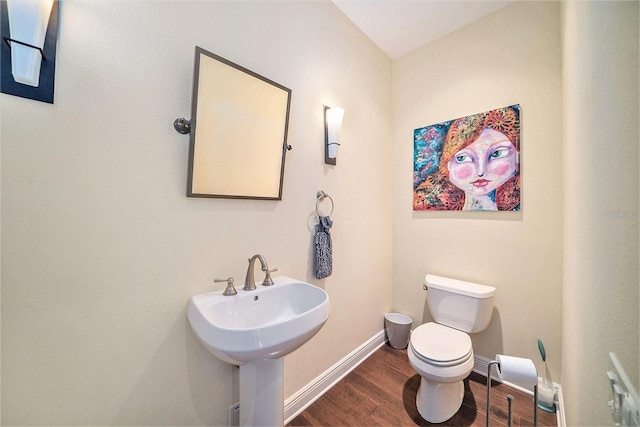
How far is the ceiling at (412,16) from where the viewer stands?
1.59m

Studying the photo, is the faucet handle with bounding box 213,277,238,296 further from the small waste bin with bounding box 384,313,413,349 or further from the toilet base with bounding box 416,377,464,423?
the small waste bin with bounding box 384,313,413,349

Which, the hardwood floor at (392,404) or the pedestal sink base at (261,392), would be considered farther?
the hardwood floor at (392,404)

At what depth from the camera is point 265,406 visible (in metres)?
Answer: 0.97

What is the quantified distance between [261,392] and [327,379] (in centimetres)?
75

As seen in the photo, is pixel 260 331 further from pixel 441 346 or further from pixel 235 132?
pixel 441 346

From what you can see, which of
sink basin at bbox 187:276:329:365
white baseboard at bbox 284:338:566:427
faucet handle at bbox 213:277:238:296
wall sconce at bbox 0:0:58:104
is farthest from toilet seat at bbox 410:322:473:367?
wall sconce at bbox 0:0:58:104

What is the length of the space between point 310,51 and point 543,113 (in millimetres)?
1546

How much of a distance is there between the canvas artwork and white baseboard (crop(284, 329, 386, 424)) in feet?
4.09

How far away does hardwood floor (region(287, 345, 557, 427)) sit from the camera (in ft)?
4.31

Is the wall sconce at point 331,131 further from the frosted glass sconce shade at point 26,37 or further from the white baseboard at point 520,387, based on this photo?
the white baseboard at point 520,387

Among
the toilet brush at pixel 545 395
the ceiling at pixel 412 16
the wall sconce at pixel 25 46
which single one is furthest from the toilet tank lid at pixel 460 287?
the wall sconce at pixel 25 46

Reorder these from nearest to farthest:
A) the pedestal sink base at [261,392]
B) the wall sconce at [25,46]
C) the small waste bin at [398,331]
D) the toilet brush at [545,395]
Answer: the wall sconce at [25,46]
the pedestal sink base at [261,392]
the toilet brush at [545,395]
the small waste bin at [398,331]

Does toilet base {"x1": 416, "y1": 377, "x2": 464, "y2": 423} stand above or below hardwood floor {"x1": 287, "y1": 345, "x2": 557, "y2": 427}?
above

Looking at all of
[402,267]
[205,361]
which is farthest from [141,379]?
[402,267]
